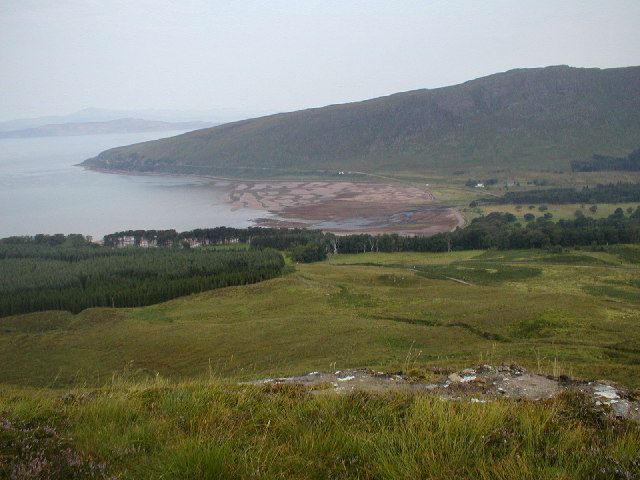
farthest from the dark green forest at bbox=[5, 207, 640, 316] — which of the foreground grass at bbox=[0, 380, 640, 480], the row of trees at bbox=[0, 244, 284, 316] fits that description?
the foreground grass at bbox=[0, 380, 640, 480]

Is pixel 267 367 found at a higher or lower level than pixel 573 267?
higher

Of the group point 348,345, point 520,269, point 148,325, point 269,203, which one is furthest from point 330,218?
point 348,345

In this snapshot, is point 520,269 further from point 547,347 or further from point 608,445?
point 608,445

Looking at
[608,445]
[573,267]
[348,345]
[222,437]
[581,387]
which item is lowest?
[573,267]

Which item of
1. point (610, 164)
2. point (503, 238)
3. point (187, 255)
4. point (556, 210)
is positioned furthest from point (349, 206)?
point (610, 164)

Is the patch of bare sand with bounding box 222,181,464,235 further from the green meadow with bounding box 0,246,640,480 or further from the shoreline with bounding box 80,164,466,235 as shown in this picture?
the green meadow with bounding box 0,246,640,480

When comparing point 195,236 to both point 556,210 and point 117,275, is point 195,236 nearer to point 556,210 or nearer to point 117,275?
point 117,275

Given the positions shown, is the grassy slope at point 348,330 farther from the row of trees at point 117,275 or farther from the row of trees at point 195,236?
the row of trees at point 195,236
